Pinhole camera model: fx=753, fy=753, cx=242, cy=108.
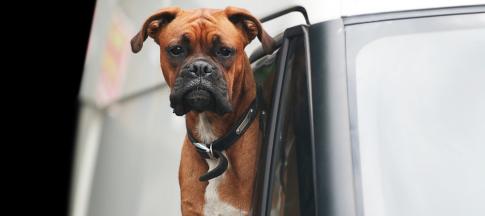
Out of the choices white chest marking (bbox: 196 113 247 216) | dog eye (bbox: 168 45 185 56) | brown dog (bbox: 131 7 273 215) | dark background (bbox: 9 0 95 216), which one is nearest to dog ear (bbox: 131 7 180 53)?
brown dog (bbox: 131 7 273 215)

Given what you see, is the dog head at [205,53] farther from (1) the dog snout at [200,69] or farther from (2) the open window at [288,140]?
Answer: (2) the open window at [288,140]

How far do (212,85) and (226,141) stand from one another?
0.24 meters

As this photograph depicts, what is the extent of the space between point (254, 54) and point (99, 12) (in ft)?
5.28

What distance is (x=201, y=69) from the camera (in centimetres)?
205

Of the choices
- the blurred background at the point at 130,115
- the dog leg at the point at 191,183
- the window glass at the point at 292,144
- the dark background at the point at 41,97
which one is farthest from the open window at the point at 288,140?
the dark background at the point at 41,97

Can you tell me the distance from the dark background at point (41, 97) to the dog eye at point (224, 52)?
7.27 feet

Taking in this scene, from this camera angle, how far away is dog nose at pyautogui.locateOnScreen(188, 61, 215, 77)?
205 cm

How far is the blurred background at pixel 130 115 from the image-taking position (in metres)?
2.34

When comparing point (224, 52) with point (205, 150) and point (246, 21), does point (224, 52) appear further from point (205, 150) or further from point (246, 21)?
point (205, 150)

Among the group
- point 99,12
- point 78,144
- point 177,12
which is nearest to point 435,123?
point 177,12

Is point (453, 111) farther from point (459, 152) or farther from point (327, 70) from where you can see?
point (327, 70)

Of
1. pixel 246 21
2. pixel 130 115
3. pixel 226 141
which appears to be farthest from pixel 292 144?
pixel 130 115

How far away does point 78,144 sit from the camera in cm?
421

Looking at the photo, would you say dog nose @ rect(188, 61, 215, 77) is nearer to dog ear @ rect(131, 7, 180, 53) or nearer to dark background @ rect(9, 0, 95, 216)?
dog ear @ rect(131, 7, 180, 53)
